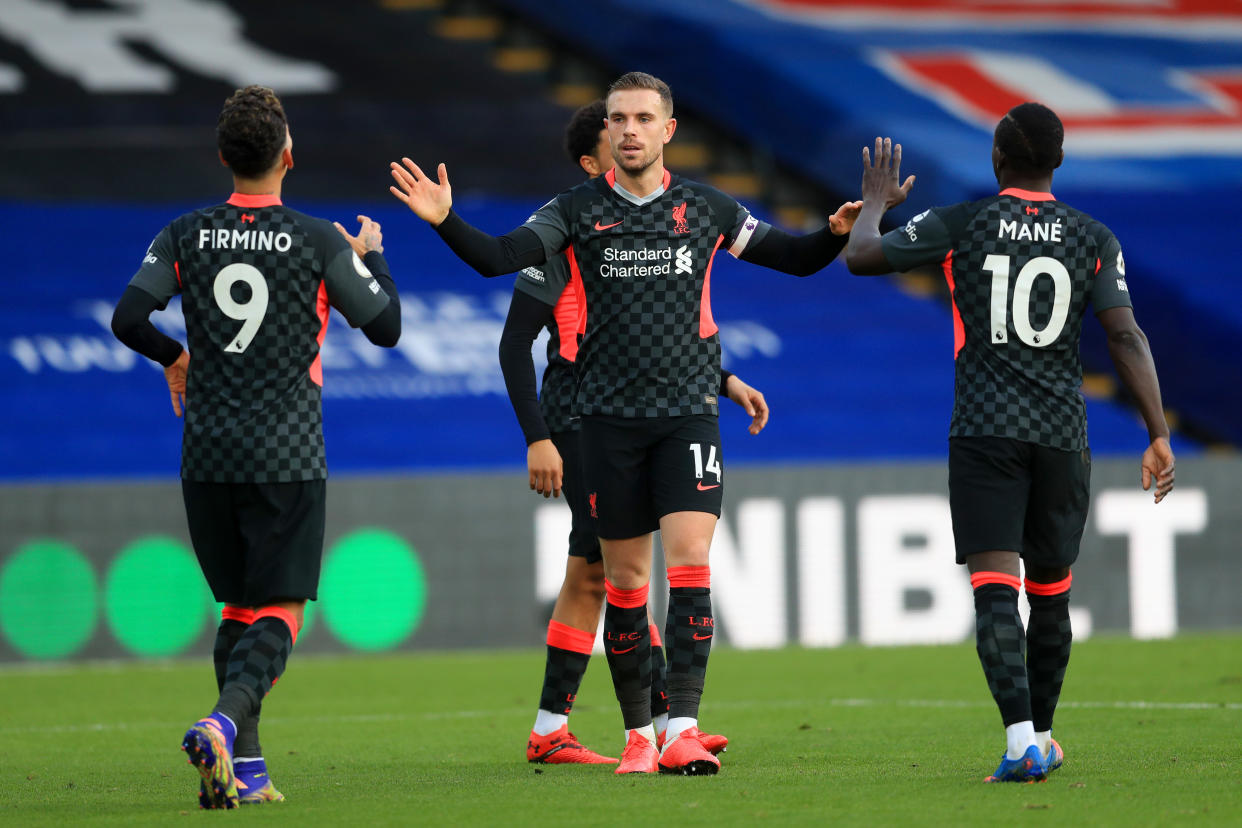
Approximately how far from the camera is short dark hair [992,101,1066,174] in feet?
18.6

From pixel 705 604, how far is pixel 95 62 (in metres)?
16.2

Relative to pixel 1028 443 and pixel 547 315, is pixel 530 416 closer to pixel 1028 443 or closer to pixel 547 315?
pixel 547 315

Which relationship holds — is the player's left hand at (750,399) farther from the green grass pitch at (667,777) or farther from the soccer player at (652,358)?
the green grass pitch at (667,777)

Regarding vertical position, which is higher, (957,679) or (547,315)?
(547,315)

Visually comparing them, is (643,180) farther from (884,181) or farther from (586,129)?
(586,129)

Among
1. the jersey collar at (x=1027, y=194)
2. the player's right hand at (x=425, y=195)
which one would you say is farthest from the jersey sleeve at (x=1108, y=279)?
the player's right hand at (x=425, y=195)

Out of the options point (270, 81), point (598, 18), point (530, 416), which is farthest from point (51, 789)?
point (598, 18)

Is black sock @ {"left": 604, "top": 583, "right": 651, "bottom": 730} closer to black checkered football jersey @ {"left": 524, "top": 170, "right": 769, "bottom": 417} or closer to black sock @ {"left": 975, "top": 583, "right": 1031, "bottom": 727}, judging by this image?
black checkered football jersey @ {"left": 524, "top": 170, "right": 769, "bottom": 417}

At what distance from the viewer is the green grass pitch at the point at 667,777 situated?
5.03 m

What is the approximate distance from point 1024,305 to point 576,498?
1.88 metres

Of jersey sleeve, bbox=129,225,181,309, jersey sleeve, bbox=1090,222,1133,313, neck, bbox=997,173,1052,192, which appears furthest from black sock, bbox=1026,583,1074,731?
jersey sleeve, bbox=129,225,181,309

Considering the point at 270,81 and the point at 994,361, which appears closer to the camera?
the point at 994,361

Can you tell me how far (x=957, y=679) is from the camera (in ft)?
33.3

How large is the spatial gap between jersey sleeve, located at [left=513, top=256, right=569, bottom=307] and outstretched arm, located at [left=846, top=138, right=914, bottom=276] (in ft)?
3.21
